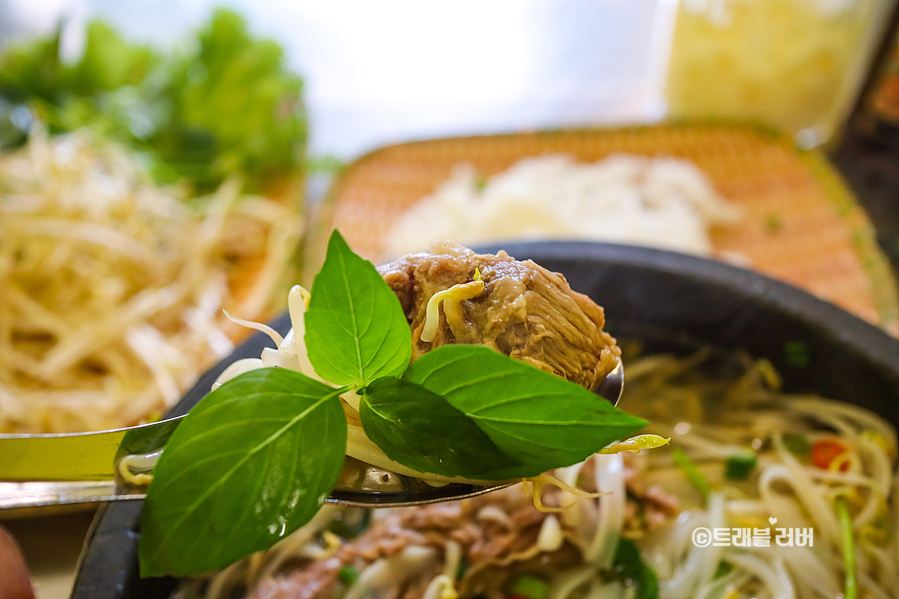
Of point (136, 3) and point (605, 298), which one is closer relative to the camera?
point (605, 298)

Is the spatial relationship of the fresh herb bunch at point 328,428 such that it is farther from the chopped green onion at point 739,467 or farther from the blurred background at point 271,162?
the blurred background at point 271,162

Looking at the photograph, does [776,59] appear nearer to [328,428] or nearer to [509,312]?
[509,312]

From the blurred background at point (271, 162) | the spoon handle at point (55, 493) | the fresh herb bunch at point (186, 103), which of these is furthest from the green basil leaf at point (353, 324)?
the fresh herb bunch at point (186, 103)

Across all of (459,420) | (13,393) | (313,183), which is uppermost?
(459,420)

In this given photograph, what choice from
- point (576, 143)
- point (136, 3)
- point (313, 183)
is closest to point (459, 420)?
point (576, 143)

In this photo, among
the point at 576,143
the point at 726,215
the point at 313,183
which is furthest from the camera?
the point at 313,183

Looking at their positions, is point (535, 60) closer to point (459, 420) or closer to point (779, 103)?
point (779, 103)
